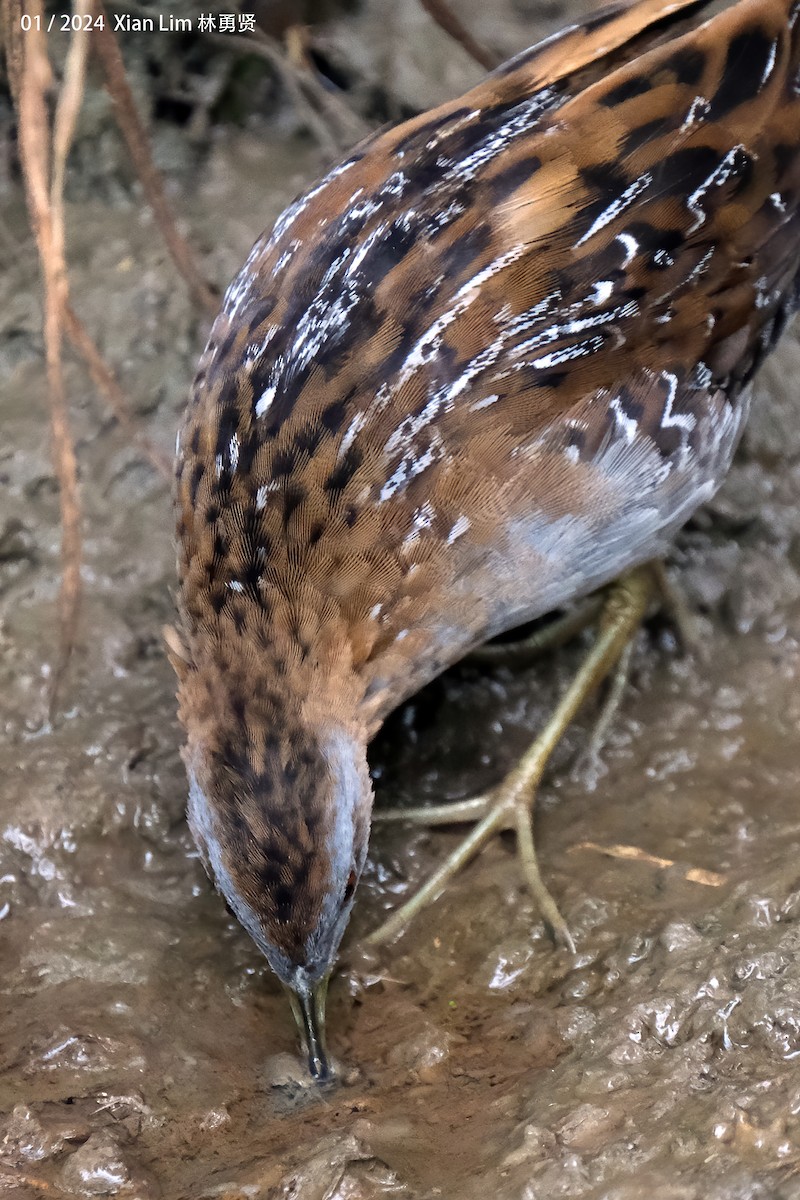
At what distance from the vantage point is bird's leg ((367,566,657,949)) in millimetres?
2789

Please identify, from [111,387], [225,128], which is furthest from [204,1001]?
[225,128]

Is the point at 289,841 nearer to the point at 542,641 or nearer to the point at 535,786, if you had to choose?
the point at 535,786

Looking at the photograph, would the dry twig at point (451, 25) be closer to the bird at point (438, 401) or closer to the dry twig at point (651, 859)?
the bird at point (438, 401)

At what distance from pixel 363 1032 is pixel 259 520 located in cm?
122

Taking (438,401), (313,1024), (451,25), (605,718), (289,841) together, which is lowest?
(605,718)

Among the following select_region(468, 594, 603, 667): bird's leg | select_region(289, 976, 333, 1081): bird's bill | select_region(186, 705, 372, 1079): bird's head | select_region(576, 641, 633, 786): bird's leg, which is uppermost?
select_region(186, 705, 372, 1079): bird's head

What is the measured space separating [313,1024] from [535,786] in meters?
0.94

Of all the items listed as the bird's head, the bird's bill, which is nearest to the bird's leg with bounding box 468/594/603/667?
the bird's head

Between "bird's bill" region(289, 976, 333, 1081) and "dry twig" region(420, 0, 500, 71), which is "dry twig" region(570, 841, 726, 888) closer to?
"bird's bill" region(289, 976, 333, 1081)

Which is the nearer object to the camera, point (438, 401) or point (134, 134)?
point (438, 401)

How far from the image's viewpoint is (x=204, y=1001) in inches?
102

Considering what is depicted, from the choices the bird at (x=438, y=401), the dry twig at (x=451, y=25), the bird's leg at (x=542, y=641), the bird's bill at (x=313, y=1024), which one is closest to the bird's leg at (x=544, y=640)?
the bird's leg at (x=542, y=641)

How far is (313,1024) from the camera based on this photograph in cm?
245

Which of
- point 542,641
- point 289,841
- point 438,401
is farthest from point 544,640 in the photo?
point 289,841
